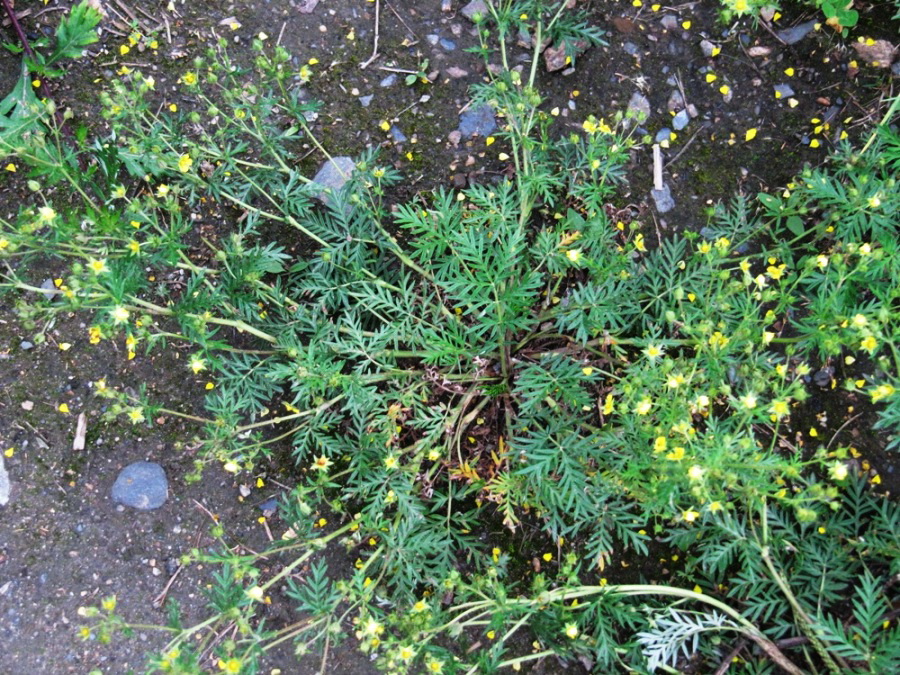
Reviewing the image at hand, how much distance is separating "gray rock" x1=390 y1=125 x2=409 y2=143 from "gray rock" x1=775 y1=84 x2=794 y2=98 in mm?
1652

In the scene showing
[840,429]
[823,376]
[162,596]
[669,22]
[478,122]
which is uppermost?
[669,22]

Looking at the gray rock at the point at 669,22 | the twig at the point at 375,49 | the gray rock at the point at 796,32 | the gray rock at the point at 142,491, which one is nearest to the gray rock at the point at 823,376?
the gray rock at the point at 796,32

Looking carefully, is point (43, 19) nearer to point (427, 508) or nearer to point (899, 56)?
point (427, 508)

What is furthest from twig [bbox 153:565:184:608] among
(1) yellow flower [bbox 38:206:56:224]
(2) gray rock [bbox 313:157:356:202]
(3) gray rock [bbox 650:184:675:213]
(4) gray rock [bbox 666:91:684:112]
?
(4) gray rock [bbox 666:91:684:112]

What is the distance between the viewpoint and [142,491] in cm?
321

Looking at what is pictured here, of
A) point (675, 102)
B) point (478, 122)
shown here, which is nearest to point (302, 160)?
point (478, 122)

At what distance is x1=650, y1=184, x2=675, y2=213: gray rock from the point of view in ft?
10.8

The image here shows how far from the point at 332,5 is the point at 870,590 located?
128 inches

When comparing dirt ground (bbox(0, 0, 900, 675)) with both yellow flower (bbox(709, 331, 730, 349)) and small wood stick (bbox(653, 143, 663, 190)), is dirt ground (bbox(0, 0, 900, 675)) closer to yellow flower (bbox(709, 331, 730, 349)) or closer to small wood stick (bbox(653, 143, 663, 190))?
small wood stick (bbox(653, 143, 663, 190))

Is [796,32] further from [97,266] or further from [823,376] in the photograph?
[97,266]

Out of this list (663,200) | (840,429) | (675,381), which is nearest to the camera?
(675,381)

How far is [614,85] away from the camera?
3340 mm

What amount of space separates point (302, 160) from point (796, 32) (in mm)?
2254

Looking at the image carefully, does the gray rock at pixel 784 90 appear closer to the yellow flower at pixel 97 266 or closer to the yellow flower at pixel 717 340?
the yellow flower at pixel 717 340
